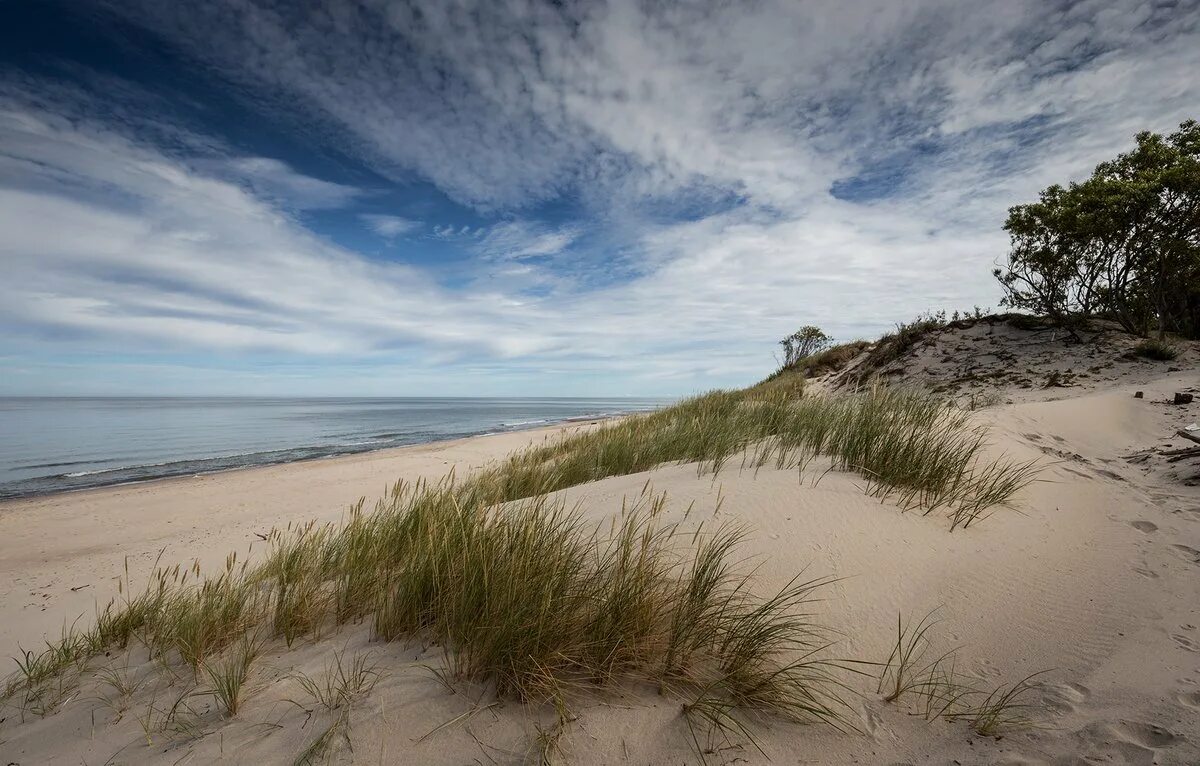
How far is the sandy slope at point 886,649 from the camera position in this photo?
166 cm

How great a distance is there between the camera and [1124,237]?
34.4ft

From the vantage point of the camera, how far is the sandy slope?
1659 millimetres

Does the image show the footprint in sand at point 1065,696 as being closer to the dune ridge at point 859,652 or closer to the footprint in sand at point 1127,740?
the dune ridge at point 859,652


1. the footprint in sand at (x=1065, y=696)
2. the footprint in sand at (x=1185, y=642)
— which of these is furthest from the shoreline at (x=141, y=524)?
the footprint in sand at (x=1185, y=642)

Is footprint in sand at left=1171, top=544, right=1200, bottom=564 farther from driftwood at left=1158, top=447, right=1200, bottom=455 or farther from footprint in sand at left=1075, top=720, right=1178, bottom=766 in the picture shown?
driftwood at left=1158, top=447, right=1200, bottom=455

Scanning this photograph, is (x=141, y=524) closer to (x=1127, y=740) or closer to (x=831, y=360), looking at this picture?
(x=1127, y=740)

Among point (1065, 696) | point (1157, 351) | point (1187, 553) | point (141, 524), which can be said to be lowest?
point (141, 524)

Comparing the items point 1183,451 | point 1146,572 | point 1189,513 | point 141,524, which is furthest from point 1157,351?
point 141,524

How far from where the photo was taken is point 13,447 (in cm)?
1756

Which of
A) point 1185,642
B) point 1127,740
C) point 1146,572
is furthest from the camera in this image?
point 1146,572

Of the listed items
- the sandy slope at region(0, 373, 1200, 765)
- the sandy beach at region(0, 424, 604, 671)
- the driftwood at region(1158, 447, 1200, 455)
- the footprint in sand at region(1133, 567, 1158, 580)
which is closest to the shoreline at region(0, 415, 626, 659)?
the sandy beach at region(0, 424, 604, 671)

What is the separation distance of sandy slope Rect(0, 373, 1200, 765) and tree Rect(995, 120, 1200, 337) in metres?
8.65

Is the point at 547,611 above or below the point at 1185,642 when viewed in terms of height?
above

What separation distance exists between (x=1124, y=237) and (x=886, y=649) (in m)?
14.0
